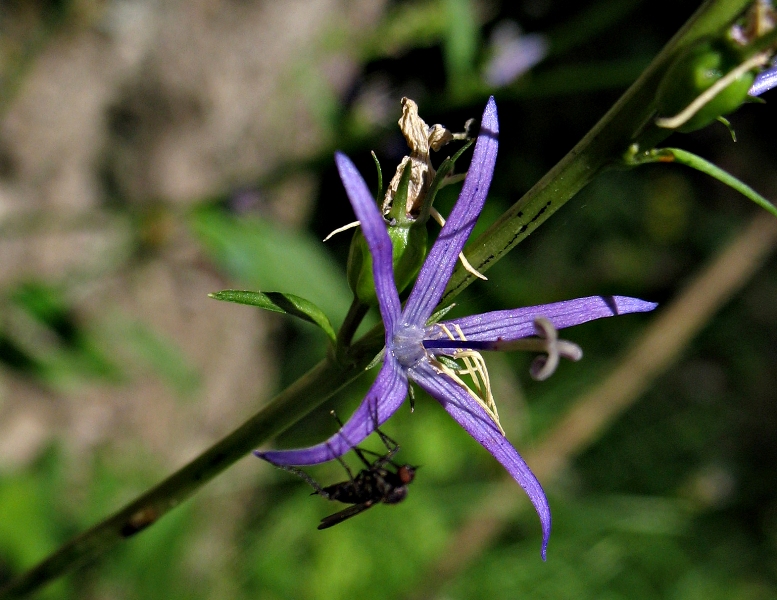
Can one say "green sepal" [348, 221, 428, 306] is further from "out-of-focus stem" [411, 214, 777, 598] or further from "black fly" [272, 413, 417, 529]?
"out-of-focus stem" [411, 214, 777, 598]

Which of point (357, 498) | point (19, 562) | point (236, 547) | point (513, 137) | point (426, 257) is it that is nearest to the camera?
point (426, 257)

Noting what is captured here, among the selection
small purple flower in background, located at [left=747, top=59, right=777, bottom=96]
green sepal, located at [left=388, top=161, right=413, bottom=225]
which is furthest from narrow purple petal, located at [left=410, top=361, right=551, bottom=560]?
small purple flower in background, located at [left=747, top=59, right=777, bottom=96]

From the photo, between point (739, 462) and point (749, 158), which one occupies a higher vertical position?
point (749, 158)

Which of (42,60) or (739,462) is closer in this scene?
(42,60)

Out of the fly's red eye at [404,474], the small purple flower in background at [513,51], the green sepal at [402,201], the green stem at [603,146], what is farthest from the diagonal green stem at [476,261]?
the small purple flower in background at [513,51]

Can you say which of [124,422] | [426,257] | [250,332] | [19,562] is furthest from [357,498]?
[250,332]

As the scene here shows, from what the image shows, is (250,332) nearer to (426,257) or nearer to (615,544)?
(615,544)
